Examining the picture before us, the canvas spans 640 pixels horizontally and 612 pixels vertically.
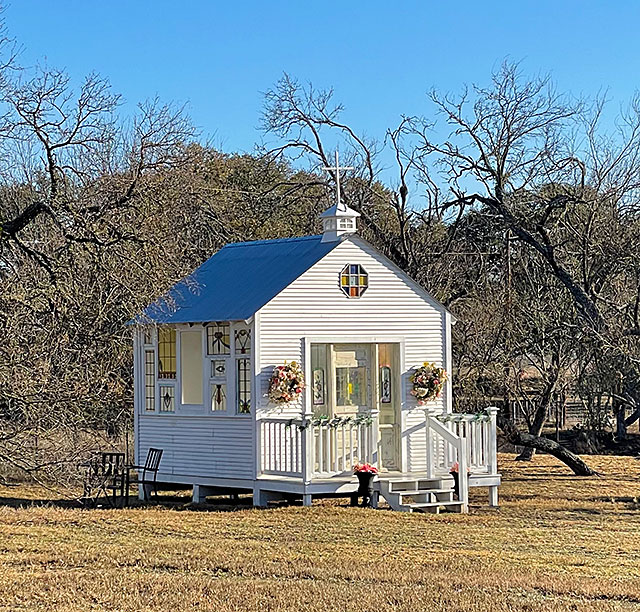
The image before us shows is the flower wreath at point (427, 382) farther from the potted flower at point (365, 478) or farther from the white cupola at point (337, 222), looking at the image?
the white cupola at point (337, 222)

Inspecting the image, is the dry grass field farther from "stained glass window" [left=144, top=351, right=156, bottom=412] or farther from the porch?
"stained glass window" [left=144, top=351, right=156, bottom=412]

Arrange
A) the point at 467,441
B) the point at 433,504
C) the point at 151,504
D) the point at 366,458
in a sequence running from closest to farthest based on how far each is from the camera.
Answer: the point at 433,504 → the point at 366,458 → the point at 467,441 → the point at 151,504

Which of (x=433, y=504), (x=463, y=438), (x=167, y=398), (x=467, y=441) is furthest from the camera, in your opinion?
(x=167, y=398)

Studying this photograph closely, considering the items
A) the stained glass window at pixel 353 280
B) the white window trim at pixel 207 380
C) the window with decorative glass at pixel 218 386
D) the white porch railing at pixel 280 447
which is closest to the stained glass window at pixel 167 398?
the white window trim at pixel 207 380

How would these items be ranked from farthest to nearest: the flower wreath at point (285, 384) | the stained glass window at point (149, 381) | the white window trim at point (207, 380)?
the stained glass window at point (149, 381) < the white window trim at point (207, 380) < the flower wreath at point (285, 384)

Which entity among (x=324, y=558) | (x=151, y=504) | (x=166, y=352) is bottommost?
(x=324, y=558)

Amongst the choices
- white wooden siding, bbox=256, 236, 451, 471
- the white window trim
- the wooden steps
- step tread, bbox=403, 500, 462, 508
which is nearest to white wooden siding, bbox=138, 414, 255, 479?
the white window trim

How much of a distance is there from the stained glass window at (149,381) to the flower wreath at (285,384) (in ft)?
9.74

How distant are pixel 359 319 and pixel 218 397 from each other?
260cm

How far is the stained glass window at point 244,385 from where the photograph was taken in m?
18.6

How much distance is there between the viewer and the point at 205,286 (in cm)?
2038

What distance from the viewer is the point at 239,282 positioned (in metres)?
19.8

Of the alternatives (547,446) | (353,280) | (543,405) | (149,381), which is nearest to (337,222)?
(353,280)

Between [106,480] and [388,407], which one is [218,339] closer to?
[388,407]
